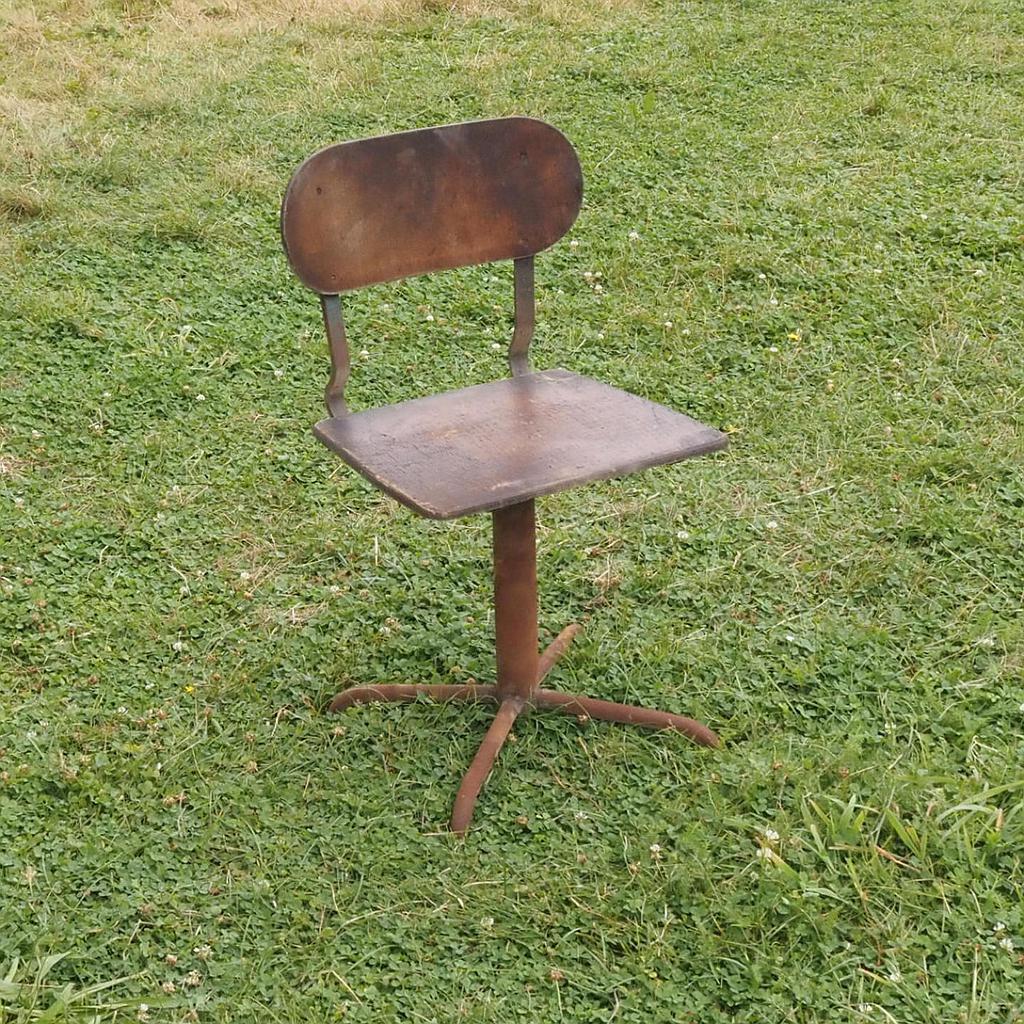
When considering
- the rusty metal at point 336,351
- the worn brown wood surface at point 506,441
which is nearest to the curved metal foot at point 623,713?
the worn brown wood surface at point 506,441

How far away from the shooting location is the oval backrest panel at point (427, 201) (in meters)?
2.49

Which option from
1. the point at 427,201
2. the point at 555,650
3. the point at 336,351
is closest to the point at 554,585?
the point at 555,650

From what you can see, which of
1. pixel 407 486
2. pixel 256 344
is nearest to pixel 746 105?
pixel 256 344

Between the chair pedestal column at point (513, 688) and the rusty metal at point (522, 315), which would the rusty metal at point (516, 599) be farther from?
the rusty metal at point (522, 315)

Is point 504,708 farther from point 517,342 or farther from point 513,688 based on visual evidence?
point 517,342

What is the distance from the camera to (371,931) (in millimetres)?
2365

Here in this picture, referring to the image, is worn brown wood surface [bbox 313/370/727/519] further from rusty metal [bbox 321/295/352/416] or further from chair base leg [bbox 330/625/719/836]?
chair base leg [bbox 330/625/719/836]

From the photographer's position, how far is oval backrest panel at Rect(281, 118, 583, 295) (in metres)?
2.49

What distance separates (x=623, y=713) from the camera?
9.21 feet

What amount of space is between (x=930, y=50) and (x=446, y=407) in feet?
15.8

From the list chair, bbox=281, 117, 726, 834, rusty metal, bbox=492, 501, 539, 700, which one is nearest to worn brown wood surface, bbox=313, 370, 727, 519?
chair, bbox=281, 117, 726, 834

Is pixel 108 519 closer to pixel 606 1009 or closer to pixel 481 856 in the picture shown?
pixel 481 856

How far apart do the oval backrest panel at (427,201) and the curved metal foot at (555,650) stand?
2.93 ft

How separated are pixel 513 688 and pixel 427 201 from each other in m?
1.05
